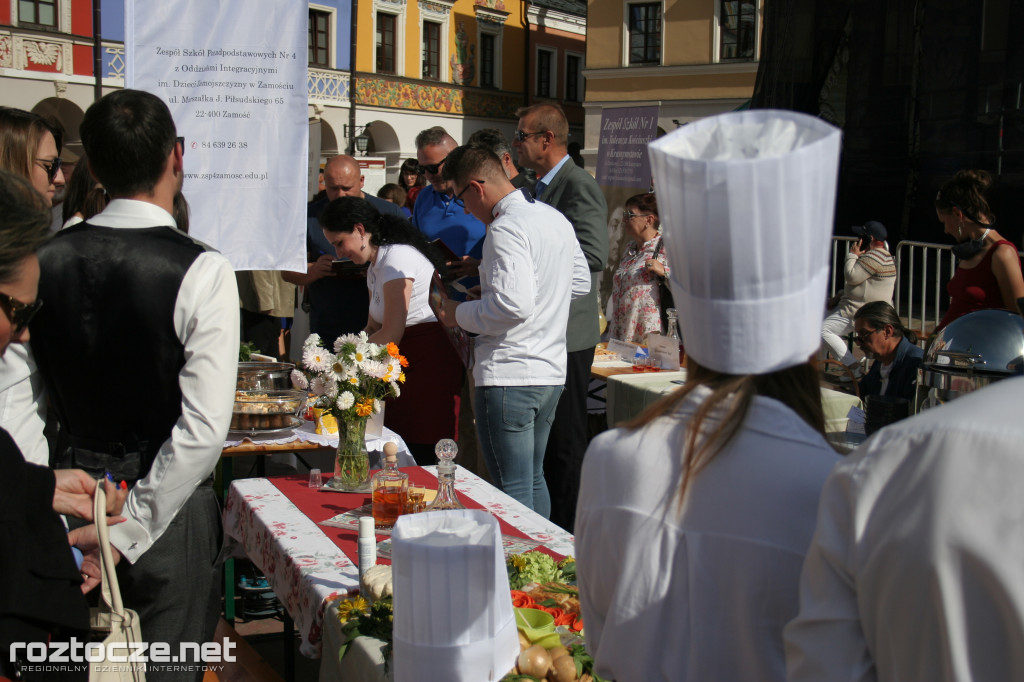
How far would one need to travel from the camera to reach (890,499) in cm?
90

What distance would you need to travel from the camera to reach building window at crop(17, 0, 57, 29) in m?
20.8

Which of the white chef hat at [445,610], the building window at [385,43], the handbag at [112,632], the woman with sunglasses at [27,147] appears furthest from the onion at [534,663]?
the building window at [385,43]

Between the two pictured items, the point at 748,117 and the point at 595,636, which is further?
the point at 595,636

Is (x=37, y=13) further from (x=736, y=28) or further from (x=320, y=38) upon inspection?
(x=736, y=28)

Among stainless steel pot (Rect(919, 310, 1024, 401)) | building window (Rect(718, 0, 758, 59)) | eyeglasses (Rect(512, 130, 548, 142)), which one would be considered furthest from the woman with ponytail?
building window (Rect(718, 0, 758, 59))

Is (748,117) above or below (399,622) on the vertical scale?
above

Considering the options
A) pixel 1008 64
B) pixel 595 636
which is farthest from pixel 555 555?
pixel 1008 64

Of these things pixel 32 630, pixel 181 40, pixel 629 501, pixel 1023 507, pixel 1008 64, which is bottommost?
pixel 32 630

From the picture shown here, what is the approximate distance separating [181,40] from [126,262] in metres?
1.66

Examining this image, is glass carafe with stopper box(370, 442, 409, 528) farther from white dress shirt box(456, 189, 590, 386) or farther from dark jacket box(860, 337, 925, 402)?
dark jacket box(860, 337, 925, 402)

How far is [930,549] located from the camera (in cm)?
87

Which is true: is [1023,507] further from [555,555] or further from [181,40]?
[181,40]

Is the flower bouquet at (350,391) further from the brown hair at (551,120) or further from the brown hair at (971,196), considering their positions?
the brown hair at (971,196)

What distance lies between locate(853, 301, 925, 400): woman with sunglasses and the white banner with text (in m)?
2.99
